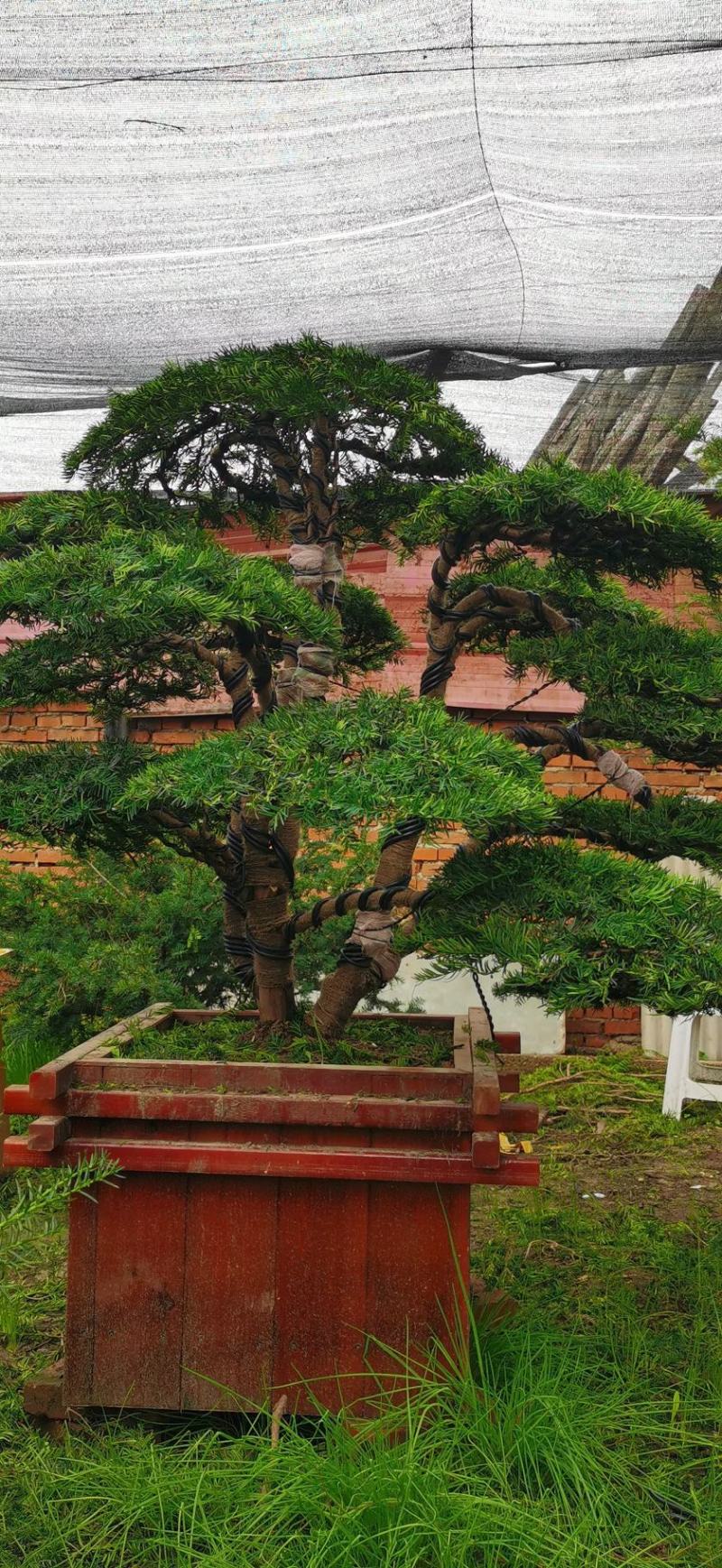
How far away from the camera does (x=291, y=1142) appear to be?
1.73 m

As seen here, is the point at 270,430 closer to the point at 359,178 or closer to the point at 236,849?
the point at 236,849

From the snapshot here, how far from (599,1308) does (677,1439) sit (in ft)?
1.59

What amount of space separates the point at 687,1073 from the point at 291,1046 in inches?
74.0

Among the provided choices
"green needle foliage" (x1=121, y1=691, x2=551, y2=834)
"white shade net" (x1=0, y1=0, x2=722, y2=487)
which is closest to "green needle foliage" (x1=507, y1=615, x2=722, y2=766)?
"green needle foliage" (x1=121, y1=691, x2=551, y2=834)

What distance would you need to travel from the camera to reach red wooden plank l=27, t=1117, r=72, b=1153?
170cm

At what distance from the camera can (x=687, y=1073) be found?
11.4 feet

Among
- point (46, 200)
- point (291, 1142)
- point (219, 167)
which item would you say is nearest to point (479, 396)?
point (219, 167)

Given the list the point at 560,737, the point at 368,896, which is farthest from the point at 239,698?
the point at 560,737

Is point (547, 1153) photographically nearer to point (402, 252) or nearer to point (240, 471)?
point (240, 471)

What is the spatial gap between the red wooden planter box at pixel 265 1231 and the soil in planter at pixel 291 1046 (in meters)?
0.19

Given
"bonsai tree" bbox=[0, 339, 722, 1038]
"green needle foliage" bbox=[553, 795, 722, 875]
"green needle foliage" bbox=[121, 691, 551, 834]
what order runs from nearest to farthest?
"green needle foliage" bbox=[121, 691, 551, 834] < "bonsai tree" bbox=[0, 339, 722, 1038] < "green needle foliage" bbox=[553, 795, 722, 875]

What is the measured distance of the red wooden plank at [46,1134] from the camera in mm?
1698

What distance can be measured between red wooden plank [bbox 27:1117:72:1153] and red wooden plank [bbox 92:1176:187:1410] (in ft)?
0.38

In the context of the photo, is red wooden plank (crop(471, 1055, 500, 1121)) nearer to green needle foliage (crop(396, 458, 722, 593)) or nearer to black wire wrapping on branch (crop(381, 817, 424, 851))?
black wire wrapping on branch (crop(381, 817, 424, 851))
